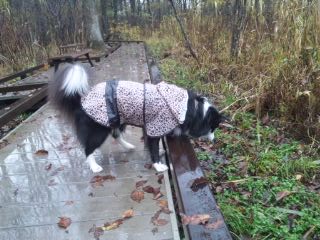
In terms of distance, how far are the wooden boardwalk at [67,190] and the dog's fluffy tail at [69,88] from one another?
0.58 metres

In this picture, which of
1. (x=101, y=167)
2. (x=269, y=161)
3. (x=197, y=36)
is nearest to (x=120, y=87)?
(x=101, y=167)

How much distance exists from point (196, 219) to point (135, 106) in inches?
45.9

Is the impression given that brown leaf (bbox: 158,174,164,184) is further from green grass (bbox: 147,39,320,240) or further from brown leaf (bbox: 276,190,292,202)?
brown leaf (bbox: 276,190,292,202)

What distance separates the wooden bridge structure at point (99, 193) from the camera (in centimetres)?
231

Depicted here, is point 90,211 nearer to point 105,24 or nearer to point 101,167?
point 101,167

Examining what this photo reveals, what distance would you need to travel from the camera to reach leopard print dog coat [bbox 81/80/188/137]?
3033mm

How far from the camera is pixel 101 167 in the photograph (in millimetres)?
3248

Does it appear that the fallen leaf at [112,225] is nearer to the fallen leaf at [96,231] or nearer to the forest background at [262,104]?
the fallen leaf at [96,231]

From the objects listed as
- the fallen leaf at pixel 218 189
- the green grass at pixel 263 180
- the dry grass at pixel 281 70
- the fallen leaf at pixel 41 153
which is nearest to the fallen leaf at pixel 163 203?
the green grass at pixel 263 180

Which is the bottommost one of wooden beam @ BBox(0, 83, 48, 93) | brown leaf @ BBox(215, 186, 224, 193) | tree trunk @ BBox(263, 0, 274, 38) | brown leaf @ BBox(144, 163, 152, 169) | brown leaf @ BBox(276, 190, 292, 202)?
brown leaf @ BBox(215, 186, 224, 193)

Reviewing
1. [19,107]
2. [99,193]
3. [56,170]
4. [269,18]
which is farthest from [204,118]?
[269,18]

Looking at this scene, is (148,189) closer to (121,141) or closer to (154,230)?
(154,230)

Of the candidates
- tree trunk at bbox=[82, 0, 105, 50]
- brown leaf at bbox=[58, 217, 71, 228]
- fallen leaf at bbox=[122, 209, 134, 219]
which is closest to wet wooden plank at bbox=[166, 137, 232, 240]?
fallen leaf at bbox=[122, 209, 134, 219]

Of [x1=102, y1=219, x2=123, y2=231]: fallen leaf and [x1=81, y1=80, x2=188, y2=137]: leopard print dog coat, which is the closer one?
[x1=102, y1=219, x2=123, y2=231]: fallen leaf
